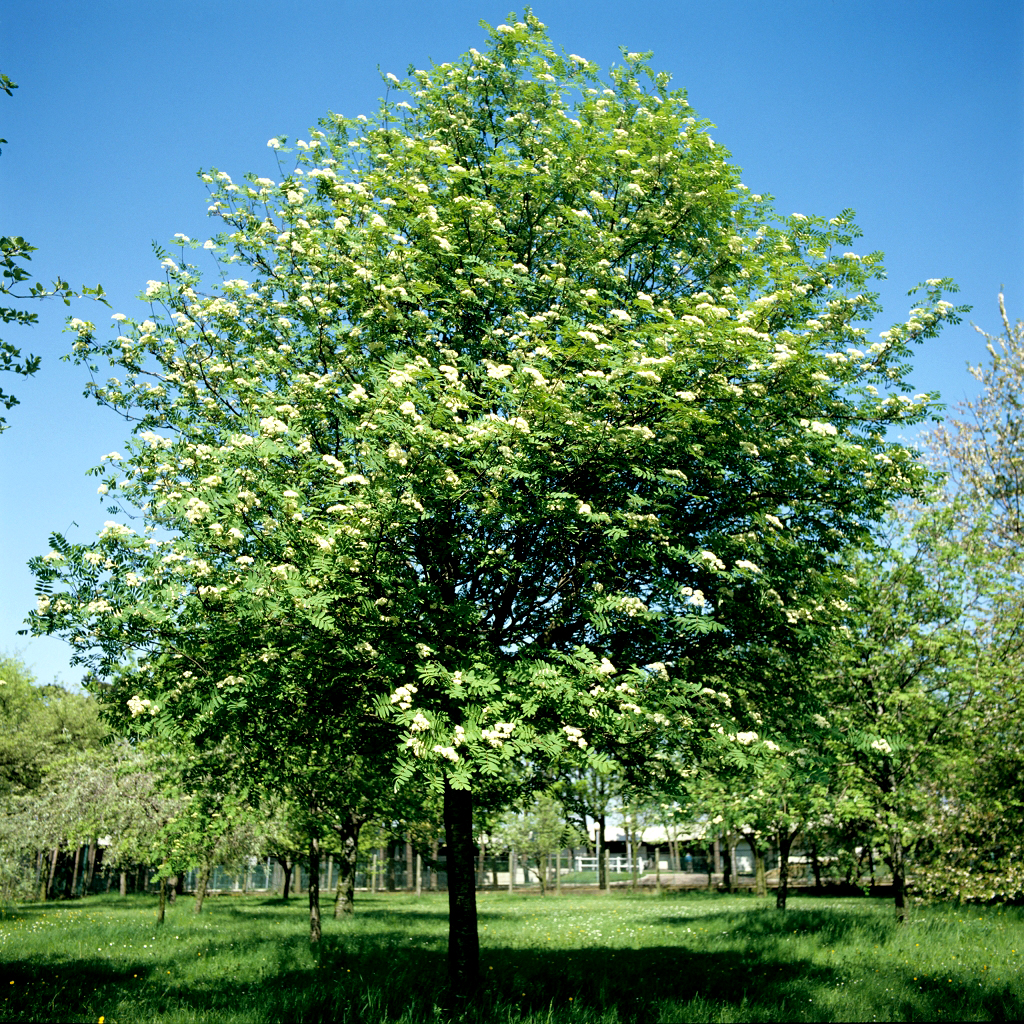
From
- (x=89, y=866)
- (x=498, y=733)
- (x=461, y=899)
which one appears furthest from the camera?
(x=89, y=866)

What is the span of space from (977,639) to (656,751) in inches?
536

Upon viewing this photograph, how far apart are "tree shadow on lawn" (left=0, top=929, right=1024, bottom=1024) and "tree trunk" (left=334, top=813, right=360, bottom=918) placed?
36.8 ft

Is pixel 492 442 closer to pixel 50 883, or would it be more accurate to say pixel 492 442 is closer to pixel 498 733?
pixel 498 733

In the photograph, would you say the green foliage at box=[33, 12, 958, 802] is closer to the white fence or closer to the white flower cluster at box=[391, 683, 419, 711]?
the white flower cluster at box=[391, 683, 419, 711]

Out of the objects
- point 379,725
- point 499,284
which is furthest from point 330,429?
point 379,725

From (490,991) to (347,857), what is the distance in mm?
19765

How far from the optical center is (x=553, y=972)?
519 inches

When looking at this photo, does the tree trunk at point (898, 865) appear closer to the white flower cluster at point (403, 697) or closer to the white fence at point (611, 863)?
the white flower cluster at point (403, 697)

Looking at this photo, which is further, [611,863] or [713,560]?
[611,863]

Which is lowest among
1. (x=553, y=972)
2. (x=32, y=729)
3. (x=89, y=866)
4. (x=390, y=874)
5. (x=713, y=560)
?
(x=390, y=874)

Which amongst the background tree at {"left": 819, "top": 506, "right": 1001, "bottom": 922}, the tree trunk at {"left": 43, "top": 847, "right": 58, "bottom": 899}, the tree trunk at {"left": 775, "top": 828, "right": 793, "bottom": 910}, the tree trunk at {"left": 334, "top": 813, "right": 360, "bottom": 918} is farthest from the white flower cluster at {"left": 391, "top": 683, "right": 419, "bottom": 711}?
the tree trunk at {"left": 43, "top": 847, "right": 58, "bottom": 899}

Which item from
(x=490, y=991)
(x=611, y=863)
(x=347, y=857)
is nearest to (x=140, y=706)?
(x=490, y=991)

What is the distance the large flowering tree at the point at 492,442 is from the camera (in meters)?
8.49

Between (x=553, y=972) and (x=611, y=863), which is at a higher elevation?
(x=553, y=972)
